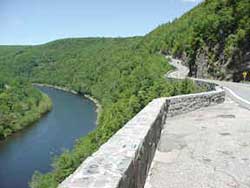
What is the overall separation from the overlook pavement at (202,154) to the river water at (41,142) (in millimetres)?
29540

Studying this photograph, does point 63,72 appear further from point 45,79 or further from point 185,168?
point 185,168

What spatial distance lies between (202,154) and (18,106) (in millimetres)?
76337

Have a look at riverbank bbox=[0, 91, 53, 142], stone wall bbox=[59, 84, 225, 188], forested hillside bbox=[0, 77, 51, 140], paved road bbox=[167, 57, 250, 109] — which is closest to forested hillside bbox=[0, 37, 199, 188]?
paved road bbox=[167, 57, 250, 109]

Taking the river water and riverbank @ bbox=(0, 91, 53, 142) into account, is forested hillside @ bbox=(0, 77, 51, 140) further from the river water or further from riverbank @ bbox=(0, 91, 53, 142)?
the river water

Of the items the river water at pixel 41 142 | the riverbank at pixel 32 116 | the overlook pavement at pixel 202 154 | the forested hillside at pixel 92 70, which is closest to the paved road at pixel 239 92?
the overlook pavement at pixel 202 154

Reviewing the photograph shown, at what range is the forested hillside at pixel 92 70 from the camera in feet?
120

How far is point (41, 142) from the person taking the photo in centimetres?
5278

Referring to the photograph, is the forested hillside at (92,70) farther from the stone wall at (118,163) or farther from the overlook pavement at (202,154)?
the stone wall at (118,163)

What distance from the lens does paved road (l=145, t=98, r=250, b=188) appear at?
18.1 feet

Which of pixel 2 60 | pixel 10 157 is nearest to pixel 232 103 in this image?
pixel 10 157

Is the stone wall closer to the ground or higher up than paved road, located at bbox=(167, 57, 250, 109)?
higher up

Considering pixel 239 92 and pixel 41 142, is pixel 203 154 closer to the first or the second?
pixel 239 92

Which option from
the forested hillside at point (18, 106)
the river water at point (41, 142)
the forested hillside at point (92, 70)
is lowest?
the river water at point (41, 142)

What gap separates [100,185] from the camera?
2.92 metres
